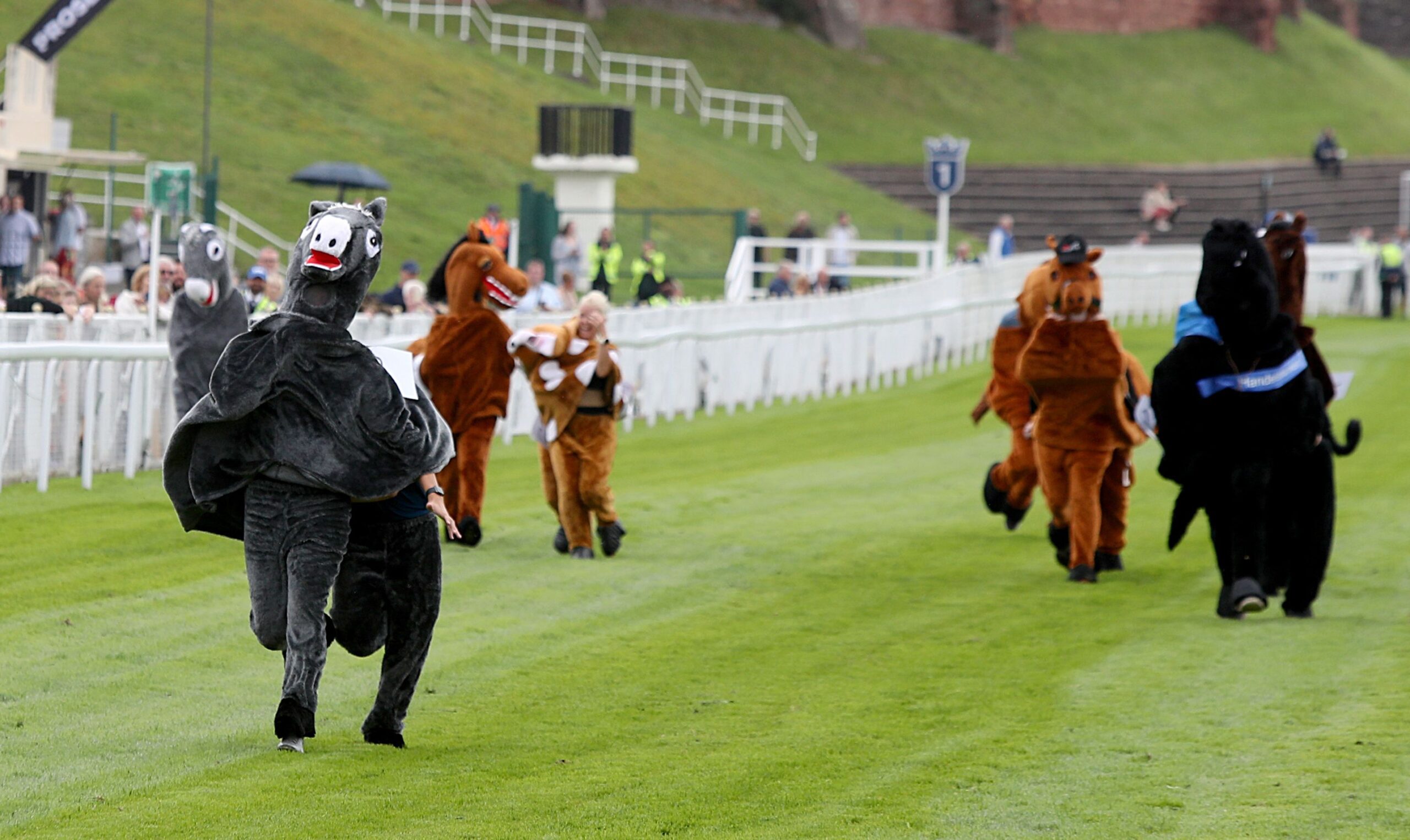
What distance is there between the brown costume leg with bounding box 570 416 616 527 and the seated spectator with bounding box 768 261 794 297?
1676cm

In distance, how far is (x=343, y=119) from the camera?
4100cm

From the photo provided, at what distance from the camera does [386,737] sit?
7793 mm

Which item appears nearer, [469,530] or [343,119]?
[469,530]

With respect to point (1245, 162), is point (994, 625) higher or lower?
lower

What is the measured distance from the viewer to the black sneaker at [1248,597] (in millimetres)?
11172

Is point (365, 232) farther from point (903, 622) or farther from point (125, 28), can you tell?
point (125, 28)

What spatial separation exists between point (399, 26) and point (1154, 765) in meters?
42.4

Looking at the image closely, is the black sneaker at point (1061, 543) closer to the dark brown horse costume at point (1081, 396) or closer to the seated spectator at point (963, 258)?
the dark brown horse costume at point (1081, 396)

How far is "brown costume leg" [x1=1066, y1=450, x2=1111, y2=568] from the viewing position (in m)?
13.2

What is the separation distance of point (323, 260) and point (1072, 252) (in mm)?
6812

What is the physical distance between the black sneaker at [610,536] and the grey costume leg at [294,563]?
609 cm

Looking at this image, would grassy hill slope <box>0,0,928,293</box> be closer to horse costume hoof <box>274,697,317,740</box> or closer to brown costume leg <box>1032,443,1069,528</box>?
brown costume leg <box>1032,443,1069,528</box>

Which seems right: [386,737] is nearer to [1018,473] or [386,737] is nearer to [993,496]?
[1018,473]

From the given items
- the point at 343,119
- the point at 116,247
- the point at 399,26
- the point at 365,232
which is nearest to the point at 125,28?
the point at 343,119
